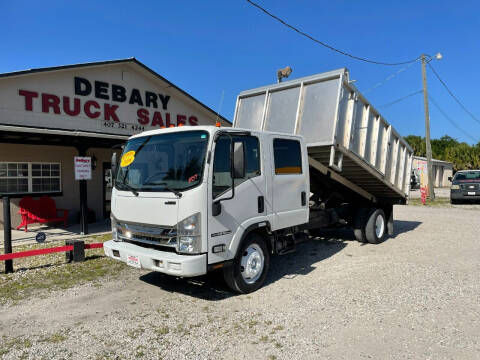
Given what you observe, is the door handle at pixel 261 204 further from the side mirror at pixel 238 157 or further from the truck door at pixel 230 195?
the side mirror at pixel 238 157

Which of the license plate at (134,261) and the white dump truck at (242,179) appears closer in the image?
the white dump truck at (242,179)

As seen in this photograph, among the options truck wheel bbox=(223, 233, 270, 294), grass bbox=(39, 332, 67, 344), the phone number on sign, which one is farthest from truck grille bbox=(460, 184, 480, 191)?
grass bbox=(39, 332, 67, 344)

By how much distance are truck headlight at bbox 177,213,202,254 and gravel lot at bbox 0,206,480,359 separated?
87cm

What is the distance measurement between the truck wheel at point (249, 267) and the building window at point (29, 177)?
30.4ft

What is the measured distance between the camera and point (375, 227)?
8.21 metres

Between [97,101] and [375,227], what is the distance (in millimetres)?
10261

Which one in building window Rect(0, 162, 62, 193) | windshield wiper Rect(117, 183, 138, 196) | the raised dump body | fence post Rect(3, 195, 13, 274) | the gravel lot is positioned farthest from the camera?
building window Rect(0, 162, 62, 193)

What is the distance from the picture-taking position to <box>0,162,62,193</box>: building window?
35.1ft

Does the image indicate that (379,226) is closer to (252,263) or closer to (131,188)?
(252,263)

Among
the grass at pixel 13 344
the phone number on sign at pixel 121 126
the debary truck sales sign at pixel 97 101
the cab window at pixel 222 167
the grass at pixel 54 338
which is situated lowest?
the grass at pixel 54 338

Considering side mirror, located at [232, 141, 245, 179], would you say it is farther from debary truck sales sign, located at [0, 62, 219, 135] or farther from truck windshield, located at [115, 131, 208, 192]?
debary truck sales sign, located at [0, 62, 219, 135]

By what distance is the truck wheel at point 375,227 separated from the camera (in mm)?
8133

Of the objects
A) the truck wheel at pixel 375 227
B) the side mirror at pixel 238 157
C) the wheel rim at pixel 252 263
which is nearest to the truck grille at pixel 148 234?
the side mirror at pixel 238 157

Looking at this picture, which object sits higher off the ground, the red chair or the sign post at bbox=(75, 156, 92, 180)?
the sign post at bbox=(75, 156, 92, 180)
